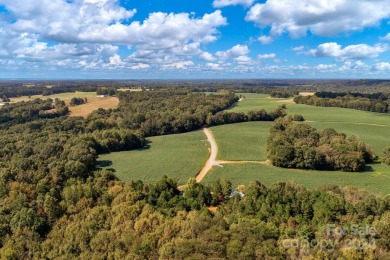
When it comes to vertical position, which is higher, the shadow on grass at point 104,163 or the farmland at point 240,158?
the farmland at point 240,158

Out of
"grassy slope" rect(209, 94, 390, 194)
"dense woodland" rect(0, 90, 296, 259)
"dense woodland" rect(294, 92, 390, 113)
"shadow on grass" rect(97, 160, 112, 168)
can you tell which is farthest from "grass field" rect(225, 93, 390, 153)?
"dense woodland" rect(0, 90, 296, 259)

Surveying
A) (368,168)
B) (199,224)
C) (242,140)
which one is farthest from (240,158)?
(199,224)

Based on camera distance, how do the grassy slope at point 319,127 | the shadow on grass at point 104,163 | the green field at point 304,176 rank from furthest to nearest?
the shadow on grass at point 104,163 < the grassy slope at point 319,127 < the green field at point 304,176

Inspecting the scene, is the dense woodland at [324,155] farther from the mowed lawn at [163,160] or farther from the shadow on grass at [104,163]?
the shadow on grass at [104,163]

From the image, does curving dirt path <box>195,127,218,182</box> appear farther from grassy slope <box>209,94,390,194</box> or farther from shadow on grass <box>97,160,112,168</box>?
shadow on grass <box>97,160,112,168</box>

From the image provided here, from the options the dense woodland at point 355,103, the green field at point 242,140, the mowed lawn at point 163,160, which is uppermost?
the dense woodland at point 355,103

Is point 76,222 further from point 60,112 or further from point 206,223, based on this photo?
point 60,112

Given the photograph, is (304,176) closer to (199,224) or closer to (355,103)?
(199,224)

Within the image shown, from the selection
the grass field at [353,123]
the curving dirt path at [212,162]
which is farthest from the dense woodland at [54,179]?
the grass field at [353,123]
